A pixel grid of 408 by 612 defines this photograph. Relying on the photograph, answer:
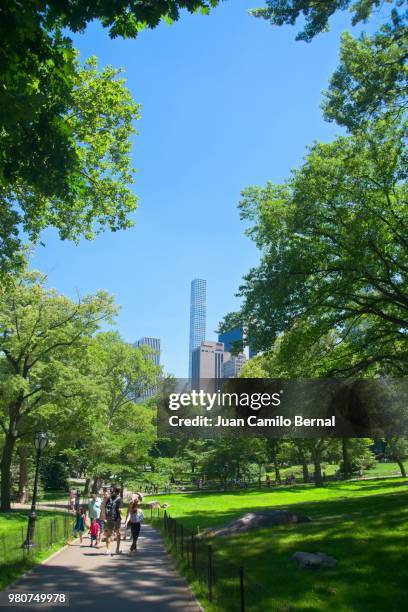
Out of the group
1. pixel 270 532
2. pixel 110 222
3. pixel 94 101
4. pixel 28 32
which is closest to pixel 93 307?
pixel 110 222

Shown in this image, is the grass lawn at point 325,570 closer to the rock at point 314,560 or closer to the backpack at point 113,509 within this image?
the rock at point 314,560

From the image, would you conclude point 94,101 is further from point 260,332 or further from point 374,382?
point 374,382

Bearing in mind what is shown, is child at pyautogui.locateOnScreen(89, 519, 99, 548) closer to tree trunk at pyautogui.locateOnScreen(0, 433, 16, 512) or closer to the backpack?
the backpack

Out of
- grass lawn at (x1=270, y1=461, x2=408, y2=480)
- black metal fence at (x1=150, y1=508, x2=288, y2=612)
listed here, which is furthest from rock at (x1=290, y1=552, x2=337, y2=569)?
grass lawn at (x1=270, y1=461, x2=408, y2=480)

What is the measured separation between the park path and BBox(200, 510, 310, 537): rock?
9.70 feet

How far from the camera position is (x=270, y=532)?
53.3 feet

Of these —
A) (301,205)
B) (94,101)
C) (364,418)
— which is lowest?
(364,418)

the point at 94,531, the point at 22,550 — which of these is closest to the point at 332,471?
the point at 94,531

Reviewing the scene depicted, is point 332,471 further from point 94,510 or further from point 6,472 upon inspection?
point 94,510

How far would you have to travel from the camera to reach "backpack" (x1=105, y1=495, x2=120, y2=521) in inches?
628

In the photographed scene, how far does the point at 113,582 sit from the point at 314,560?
4450mm

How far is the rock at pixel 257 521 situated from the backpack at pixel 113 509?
142 inches

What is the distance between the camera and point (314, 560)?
1140 cm

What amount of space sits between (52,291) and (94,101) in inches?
695
